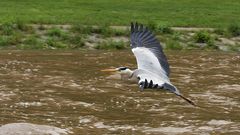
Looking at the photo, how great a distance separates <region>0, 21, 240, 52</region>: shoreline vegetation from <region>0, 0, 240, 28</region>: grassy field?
970 mm

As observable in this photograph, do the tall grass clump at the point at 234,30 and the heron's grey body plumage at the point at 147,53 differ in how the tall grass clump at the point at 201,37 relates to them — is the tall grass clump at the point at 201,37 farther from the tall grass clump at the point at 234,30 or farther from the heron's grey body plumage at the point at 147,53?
the heron's grey body plumage at the point at 147,53

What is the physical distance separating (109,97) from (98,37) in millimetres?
11676

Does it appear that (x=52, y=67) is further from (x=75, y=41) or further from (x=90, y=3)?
(x=90, y=3)

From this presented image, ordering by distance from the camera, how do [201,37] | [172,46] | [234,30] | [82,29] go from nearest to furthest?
1. [172,46]
2. [82,29]
3. [201,37]
4. [234,30]

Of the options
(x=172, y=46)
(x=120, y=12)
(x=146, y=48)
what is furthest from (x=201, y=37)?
(x=146, y=48)

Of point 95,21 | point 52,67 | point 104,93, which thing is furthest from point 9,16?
point 104,93

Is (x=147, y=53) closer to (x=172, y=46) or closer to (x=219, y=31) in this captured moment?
(x=172, y=46)

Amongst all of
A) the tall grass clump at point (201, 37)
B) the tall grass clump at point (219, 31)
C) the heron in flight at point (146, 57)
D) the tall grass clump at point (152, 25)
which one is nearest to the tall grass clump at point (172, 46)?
the tall grass clump at point (201, 37)

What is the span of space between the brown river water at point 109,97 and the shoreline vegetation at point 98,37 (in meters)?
2.76

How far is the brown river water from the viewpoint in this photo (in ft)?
43.0

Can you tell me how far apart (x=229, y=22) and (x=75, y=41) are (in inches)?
317

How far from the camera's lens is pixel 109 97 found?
15984 mm

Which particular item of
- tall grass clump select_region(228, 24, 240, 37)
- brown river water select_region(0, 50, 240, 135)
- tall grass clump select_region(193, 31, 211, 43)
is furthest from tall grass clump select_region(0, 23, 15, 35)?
tall grass clump select_region(228, 24, 240, 37)

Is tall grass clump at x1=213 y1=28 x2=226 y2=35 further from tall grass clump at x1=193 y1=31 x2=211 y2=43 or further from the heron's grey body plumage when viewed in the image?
the heron's grey body plumage
